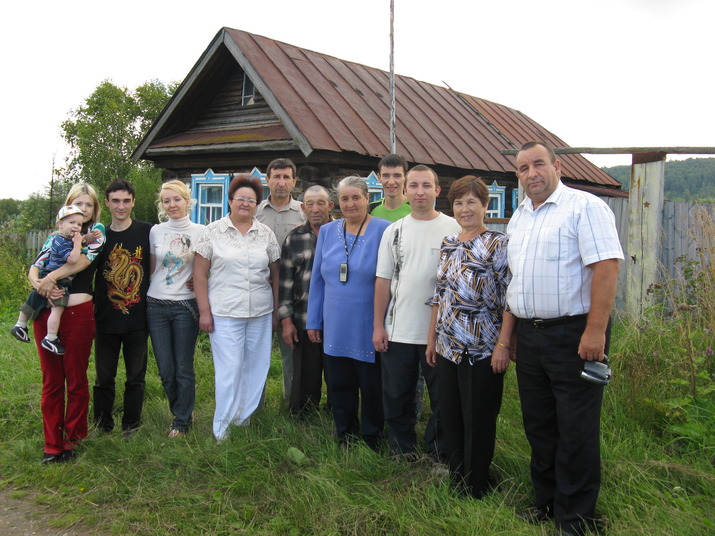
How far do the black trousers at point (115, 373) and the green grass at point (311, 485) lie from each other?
21cm

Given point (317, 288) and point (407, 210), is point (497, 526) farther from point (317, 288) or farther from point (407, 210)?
point (407, 210)

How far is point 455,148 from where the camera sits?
11836 mm

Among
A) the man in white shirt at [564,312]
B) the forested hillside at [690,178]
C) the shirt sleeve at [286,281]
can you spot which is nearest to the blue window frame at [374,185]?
the shirt sleeve at [286,281]

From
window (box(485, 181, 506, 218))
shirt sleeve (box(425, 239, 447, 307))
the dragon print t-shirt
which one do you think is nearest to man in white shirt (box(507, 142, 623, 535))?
shirt sleeve (box(425, 239, 447, 307))

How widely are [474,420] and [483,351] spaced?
0.37 m

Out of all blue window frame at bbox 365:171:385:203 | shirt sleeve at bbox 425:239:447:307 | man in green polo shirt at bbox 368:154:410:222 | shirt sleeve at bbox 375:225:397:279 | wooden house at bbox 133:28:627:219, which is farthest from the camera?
blue window frame at bbox 365:171:385:203

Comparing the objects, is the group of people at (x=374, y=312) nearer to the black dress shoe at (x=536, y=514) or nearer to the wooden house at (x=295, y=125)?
the black dress shoe at (x=536, y=514)

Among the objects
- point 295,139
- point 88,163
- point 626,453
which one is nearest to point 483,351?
point 626,453

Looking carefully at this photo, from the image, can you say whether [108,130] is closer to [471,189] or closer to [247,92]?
[247,92]

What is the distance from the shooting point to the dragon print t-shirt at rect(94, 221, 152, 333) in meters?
4.16

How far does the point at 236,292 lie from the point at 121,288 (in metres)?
0.83

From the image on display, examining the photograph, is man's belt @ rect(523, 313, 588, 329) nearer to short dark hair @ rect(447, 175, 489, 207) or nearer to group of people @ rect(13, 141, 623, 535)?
group of people @ rect(13, 141, 623, 535)

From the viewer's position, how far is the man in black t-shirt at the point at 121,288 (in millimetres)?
4164

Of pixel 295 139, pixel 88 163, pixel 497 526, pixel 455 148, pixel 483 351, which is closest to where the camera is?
pixel 497 526
